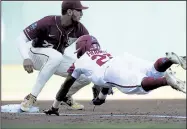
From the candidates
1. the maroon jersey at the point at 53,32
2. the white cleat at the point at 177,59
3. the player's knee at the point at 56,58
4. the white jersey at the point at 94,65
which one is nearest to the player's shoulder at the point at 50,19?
the maroon jersey at the point at 53,32

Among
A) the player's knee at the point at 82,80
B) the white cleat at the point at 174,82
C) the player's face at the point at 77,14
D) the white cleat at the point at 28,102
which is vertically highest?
the white cleat at the point at 174,82

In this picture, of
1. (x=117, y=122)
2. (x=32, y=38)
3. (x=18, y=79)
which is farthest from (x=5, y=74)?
(x=117, y=122)

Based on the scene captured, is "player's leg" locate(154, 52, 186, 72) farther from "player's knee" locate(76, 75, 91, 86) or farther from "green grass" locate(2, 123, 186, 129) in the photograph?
"player's knee" locate(76, 75, 91, 86)

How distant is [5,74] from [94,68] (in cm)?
1774

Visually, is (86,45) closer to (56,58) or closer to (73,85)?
(56,58)

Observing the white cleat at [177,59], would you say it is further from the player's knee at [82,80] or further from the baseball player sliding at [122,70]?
the player's knee at [82,80]

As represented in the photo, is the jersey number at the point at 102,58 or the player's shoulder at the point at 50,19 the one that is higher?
the jersey number at the point at 102,58

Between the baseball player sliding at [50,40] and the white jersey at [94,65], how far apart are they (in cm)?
94

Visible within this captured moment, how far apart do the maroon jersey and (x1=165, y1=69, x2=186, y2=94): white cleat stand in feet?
8.52

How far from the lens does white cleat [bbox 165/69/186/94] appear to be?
16.6 ft

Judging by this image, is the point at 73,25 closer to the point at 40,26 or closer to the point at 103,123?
the point at 40,26

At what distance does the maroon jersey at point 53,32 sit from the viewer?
7477 millimetres

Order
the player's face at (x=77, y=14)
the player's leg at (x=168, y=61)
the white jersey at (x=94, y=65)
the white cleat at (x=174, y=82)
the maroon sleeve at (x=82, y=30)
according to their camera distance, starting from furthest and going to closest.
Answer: the maroon sleeve at (x=82, y=30) < the player's face at (x=77, y=14) < the white jersey at (x=94, y=65) < the player's leg at (x=168, y=61) < the white cleat at (x=174, y=82)

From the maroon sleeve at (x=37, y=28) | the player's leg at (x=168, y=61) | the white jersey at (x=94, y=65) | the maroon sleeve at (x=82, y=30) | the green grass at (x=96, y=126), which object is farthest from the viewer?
the maroon sleeve at (x=82, y=30)
